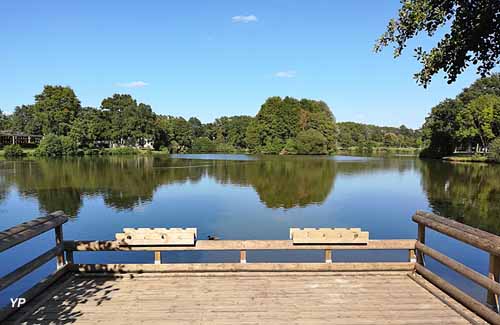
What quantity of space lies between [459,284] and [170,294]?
7648 millimetres

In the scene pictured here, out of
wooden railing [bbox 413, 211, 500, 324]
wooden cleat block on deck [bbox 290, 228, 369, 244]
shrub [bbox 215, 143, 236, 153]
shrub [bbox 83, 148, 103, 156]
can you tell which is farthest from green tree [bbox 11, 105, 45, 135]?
wooden railing [bbox 413, 211, 500, 324]

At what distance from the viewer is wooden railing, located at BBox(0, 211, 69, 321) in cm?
429

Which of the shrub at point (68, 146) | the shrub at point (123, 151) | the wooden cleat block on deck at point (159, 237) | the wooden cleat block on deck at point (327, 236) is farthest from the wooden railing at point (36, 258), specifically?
the shrub at point (123, 151)

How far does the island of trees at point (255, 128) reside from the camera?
61.1m

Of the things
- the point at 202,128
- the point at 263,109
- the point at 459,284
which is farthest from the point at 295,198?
the point at 202,128

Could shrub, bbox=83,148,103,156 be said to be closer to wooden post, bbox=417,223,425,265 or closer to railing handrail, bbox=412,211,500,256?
wooden post, bbox=417,223,425,265

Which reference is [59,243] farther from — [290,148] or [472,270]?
[290,148]

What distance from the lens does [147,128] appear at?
85.8 meters

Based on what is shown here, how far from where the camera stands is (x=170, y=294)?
500cm

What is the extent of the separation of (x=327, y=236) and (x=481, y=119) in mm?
61501

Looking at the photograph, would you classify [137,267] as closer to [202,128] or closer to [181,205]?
[181,205]

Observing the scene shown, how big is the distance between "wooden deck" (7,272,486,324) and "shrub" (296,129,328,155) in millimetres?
78479

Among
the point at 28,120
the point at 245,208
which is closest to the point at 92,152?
the point at 28,120

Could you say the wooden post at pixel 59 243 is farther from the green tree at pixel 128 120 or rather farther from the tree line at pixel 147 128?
the green tree at pixel 128 120
